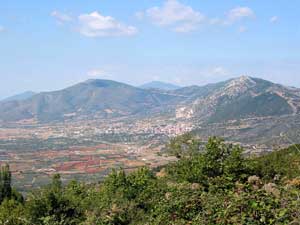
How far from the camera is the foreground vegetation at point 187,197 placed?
798 centimetres

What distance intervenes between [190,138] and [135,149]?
123821 mm

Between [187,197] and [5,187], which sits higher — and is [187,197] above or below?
above

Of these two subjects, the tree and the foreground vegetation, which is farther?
the tree

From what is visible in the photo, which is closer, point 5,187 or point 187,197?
point 187,197

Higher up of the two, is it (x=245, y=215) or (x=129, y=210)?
(x=245, y=215)

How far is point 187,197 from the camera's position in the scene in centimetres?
1047

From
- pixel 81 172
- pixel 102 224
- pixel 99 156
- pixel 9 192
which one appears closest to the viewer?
pixel 102 224

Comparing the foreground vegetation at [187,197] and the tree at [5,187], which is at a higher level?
the foreground vegetation at [187,197]

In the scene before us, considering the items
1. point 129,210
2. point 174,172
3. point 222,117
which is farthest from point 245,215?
point 222,117

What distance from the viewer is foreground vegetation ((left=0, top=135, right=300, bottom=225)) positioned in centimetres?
798

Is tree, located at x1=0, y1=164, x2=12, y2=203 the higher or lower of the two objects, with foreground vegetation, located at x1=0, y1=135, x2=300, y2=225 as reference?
lower

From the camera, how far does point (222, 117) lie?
198 metres

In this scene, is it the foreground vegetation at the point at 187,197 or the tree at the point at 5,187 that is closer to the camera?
the foreground vegetation at the point at 187,197

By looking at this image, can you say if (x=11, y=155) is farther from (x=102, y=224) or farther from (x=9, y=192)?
(x=102, y=224)
